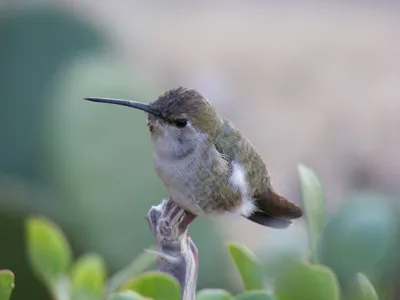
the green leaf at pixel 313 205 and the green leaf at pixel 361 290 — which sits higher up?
the green leaf at pixel 313 205

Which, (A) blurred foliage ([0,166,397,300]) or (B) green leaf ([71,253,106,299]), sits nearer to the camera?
(A) blurred foliage ([0,166,397,300])

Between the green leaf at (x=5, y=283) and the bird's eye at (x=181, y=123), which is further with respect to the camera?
the bird's eye at (x=181, y=123)

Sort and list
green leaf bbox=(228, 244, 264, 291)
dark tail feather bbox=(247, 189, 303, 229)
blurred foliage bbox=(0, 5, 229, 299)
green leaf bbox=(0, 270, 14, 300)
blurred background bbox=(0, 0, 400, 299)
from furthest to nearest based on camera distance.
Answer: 1. blurred foliage bbox=(0, 5, 229, 299)
2. blurred background bbox=(0, 0, 400, 299)
3. dark tail feather bbox=(247, 189, 303, 229)
4. green leaf bbox=(228, 244, 264, 291)
5. green leaf bbox=(0, 270, 14, 300)

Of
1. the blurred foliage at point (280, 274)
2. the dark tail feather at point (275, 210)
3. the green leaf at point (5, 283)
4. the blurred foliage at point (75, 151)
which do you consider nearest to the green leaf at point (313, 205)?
the blurred foliage at point (280, 274)

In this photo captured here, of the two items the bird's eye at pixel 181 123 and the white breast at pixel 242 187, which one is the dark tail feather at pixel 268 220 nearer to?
the white breast at pixel 242 187

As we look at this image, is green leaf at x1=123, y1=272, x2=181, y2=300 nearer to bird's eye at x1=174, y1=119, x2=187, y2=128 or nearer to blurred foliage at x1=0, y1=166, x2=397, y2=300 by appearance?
blurred foliage at x1=0, y1=166, x2=397, y2=300

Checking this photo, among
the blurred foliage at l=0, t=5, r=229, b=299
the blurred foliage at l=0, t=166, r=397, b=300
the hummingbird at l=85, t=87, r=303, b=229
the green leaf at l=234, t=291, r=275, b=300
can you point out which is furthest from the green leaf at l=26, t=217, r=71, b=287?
the blurred foliage at l=0, t=5, r=229, b=299

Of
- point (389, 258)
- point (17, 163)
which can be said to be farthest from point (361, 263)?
point (17, 163)

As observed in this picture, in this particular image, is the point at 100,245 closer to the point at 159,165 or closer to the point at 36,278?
the point at 36,278
